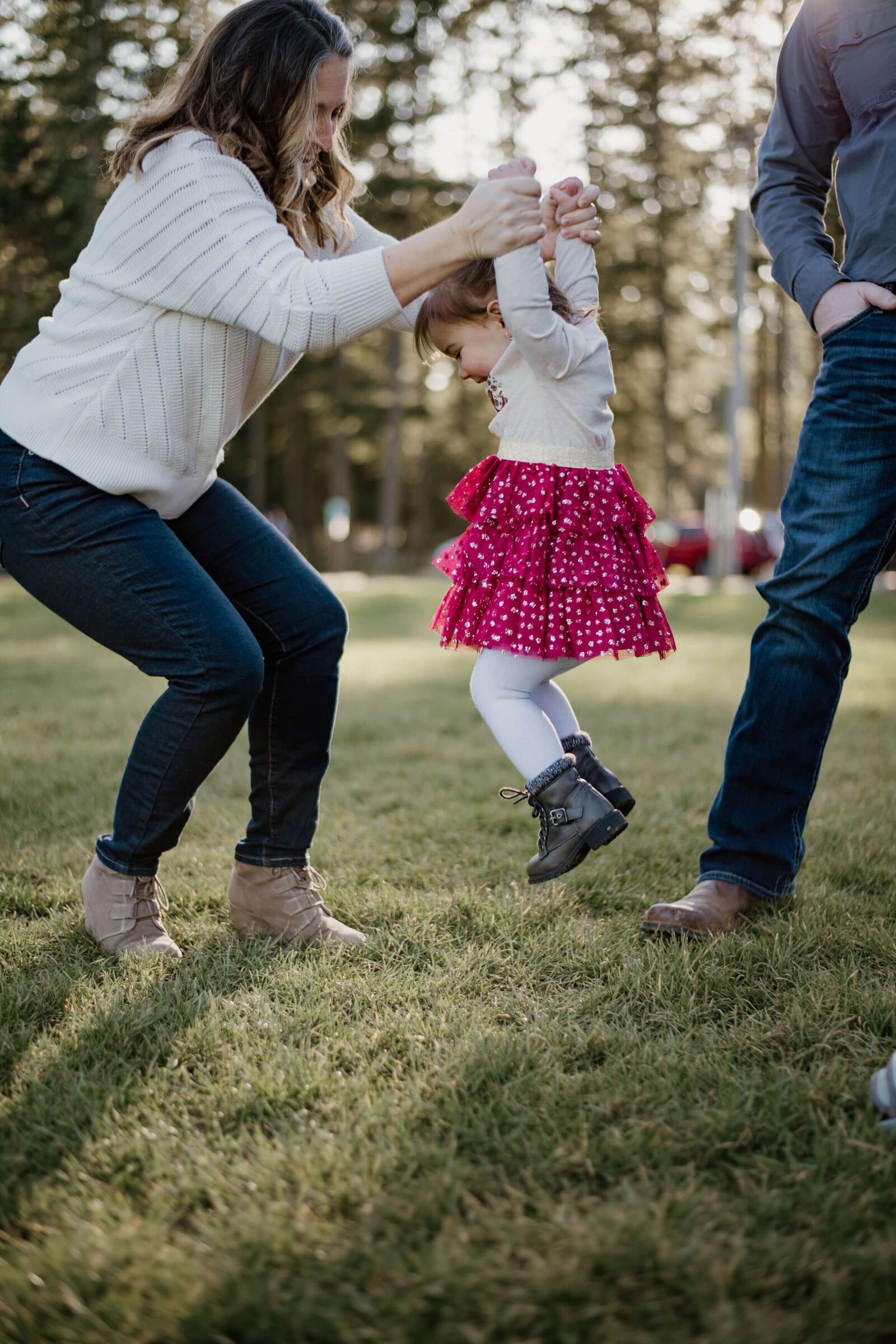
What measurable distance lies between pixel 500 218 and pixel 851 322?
0.95 metres

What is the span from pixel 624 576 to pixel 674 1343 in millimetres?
1766

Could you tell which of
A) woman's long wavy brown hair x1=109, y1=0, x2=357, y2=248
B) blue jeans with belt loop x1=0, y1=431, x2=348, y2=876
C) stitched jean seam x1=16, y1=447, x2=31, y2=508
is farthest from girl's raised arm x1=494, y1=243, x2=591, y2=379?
stitched jean seam x1=16, y1=447, x2=31, y2=508

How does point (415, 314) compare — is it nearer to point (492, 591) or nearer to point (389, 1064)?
point (492, 591)

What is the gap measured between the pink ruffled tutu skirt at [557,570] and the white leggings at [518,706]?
0.05 meters

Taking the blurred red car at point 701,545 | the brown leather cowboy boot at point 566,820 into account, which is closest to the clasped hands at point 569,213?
the brown leather cowboy boot at point 566,820

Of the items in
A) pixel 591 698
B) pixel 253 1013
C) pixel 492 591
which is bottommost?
pixel 591 698

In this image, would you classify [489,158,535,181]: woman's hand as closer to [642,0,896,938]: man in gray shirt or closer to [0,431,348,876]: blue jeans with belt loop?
[642,0,896,938]: man in gray shirt

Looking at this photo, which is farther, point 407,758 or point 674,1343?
point 407,758

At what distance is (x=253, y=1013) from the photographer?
7.23 feet

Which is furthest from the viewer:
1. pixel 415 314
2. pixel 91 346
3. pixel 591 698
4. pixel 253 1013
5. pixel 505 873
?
pixel 591 698

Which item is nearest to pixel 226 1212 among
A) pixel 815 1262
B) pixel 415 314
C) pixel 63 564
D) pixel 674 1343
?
pixel 674 1343

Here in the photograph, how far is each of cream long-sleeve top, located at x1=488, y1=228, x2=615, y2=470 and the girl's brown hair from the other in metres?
0.07

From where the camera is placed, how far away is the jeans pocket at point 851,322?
251 cm

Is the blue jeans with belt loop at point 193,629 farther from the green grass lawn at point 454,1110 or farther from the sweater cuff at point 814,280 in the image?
the sweater cuff at point 814,280
